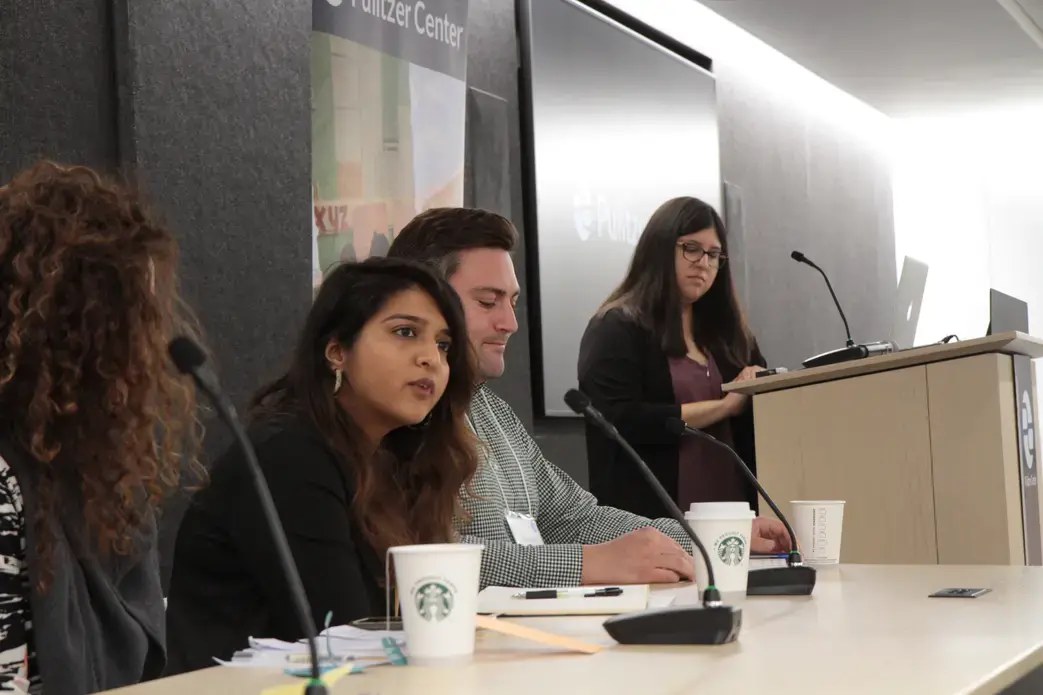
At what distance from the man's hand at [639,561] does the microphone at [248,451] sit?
0.88m

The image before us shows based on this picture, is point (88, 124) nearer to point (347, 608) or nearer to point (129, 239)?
point (129, 239)

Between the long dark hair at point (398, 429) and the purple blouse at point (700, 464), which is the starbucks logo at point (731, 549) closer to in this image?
the long dark hair at point (398, 429)

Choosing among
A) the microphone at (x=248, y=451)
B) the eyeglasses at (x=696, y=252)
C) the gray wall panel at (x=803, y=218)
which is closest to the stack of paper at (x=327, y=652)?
the microphone at (x=248, y=451)

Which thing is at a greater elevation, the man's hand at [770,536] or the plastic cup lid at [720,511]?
the plastic cup lid at [720,511]

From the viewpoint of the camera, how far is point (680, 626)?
1.14 m

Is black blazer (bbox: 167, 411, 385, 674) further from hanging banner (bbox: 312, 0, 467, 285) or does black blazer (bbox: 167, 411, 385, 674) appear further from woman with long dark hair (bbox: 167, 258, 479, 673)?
hanging banner (bbox: 312, 0, 467, 285)

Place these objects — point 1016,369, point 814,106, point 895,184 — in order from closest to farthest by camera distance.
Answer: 1. point 1016,369
2. point 814,106
3. point 895,184

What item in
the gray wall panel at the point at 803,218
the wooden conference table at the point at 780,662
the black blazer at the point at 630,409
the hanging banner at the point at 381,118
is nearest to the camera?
the wooden conference table at the point at 780,662

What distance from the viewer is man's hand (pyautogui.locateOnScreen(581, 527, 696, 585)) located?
1.77 metres

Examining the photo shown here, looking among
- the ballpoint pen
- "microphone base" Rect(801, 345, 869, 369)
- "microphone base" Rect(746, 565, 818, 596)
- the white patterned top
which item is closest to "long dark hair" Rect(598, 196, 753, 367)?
"microphone base" Rect(801, 345, 869, 369)

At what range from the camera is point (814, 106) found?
A: 22.4 ft

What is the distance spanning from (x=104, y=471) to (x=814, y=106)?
5996 millimetres

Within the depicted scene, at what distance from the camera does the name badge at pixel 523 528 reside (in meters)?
2.10

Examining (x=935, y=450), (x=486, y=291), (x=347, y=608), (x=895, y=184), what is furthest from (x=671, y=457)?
(x=895, y=184)
